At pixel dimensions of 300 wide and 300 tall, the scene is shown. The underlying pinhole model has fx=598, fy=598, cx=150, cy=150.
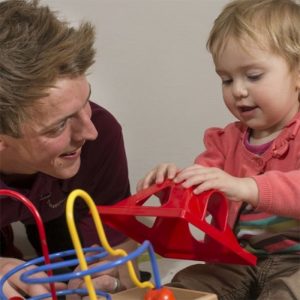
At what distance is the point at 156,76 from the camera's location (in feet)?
4.87

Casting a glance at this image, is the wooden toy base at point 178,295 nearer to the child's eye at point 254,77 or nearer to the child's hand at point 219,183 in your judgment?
the child's hand at point 219,183

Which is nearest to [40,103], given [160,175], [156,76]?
[160,175]

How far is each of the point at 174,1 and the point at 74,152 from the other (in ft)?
2.21

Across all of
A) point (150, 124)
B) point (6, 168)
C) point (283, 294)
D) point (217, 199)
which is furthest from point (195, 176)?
point (150, 124)

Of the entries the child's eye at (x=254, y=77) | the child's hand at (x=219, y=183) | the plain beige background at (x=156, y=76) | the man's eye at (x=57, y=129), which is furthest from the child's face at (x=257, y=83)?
the plain beige background at (x=156, y=76)

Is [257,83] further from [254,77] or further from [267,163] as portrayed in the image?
[267,163]

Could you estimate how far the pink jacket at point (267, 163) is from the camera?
34.5 inches

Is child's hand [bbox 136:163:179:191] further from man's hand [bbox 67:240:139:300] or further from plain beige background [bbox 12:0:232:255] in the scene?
plain beige background [bbox 12:0:232:255]

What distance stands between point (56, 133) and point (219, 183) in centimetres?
25

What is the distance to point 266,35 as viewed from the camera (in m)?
0.95

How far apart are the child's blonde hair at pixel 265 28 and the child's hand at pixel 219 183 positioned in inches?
8.8

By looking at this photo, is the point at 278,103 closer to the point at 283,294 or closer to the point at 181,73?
the point at 283,294

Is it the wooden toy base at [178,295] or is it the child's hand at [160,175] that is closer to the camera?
the wooden toy base at [178,295]

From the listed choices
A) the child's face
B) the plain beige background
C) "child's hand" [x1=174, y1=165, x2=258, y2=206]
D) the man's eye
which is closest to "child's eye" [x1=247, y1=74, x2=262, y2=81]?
the child's face
